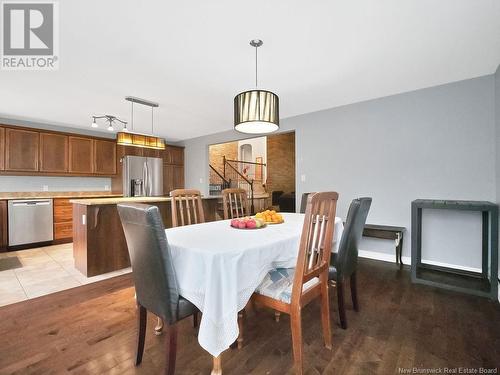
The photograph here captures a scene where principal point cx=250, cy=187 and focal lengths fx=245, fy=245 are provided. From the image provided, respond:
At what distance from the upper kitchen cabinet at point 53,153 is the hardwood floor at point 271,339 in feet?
10.6

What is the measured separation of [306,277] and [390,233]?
7.55ft

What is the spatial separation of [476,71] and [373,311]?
2.82 m

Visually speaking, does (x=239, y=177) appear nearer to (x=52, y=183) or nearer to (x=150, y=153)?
(x=150, y=153)

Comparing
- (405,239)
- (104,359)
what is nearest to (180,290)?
(104,359)

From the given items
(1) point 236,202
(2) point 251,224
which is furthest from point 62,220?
(2) point 251,224

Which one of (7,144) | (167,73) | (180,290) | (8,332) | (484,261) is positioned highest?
(167,73)

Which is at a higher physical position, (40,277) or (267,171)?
(267,171)

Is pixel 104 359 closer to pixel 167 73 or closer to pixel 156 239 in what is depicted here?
pixel 156 239

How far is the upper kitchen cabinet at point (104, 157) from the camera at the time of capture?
5.20 meters

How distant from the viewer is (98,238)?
9.71ft

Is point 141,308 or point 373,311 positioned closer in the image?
point 141,308

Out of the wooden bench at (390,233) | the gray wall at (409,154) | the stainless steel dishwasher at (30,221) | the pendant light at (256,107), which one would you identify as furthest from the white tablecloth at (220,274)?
the stainless steel dishwasher at (30,221)

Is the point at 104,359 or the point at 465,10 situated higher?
the point at 465,10

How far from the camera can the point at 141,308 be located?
1.45 m
